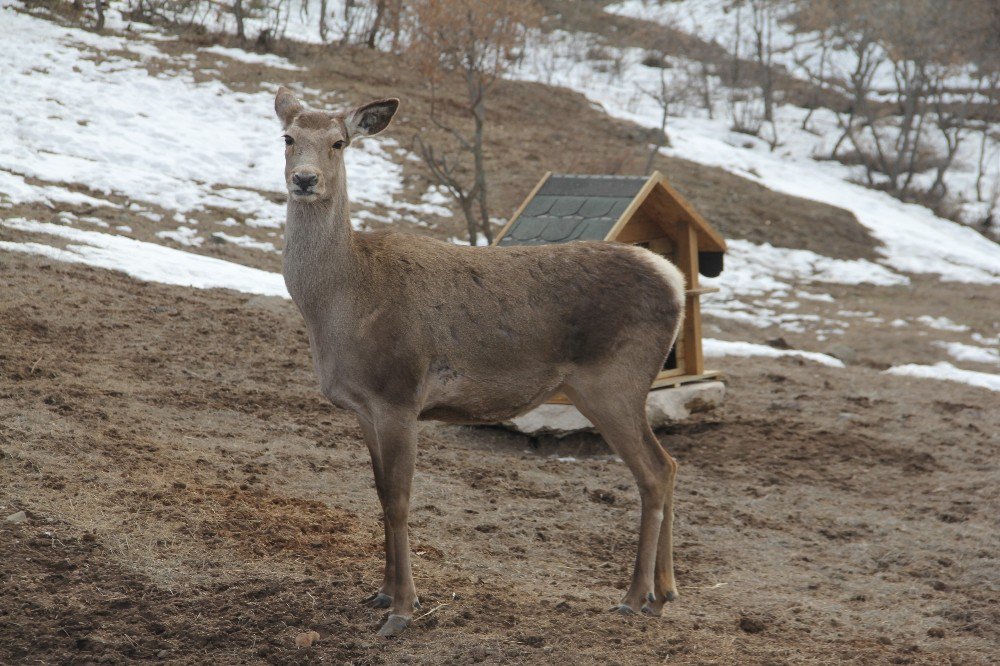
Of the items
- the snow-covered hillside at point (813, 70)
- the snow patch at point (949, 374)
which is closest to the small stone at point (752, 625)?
the snow patch at point (949, 374)

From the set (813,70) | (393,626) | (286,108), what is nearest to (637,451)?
(393,626)

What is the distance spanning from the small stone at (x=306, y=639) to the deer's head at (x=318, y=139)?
1.88m

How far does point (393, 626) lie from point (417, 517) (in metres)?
1.75

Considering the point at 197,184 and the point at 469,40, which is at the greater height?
the point at 469,40

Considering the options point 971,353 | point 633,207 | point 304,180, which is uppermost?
point 304,180

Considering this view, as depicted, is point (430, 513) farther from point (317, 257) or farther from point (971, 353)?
point (971, 353)

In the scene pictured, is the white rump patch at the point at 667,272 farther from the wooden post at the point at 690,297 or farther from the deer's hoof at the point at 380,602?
the wooden post at the point at 690,297

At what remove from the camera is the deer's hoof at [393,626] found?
4.39 meters

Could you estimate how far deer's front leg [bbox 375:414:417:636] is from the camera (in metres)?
4.41

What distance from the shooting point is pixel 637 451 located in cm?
485

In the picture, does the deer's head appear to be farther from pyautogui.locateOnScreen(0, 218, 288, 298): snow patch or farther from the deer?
pyautogui.locateOnScreen(0, 218, 288, 298): snow patch

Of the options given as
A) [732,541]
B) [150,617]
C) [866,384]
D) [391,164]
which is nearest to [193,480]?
[150,617]

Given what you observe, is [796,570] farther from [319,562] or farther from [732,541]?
[319,562]

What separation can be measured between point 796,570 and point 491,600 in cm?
221
